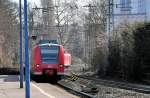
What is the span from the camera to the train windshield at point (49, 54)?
40.8m

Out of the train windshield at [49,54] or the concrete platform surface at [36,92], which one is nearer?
the concrete platform surface at [36,92]

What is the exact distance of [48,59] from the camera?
135 feet

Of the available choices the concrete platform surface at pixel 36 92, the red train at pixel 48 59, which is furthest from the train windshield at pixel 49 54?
the concrete platform surface at pixel 36 92

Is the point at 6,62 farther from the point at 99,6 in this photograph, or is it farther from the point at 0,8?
the point at 99,6

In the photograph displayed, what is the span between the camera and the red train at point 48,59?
4081 cm

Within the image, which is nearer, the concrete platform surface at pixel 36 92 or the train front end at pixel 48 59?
the concrete platform surface at pixel 36 92

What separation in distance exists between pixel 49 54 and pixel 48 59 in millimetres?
451

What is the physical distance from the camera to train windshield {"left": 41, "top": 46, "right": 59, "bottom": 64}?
134 feet

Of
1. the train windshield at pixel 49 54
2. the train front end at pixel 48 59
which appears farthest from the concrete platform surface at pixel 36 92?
the train windshield at pixel 49 54

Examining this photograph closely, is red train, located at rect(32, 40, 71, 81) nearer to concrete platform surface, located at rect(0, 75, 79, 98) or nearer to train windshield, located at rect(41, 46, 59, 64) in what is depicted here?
train windshield, located at rect(41, 46, 59, 64)

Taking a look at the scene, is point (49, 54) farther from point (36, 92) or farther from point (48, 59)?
point (36, 92)

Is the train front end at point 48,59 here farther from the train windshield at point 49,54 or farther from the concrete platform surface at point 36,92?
the concrete platform surface at point 36,92

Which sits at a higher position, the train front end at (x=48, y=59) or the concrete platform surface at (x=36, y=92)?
the train front end at (x=48, y=59)

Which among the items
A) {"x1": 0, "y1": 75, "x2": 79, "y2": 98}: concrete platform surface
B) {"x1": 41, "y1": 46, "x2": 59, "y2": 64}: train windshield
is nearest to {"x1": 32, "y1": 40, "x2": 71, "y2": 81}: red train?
{"x1": 41, "y1": 46, "x2": 59, "y2": 64}: train windshield
